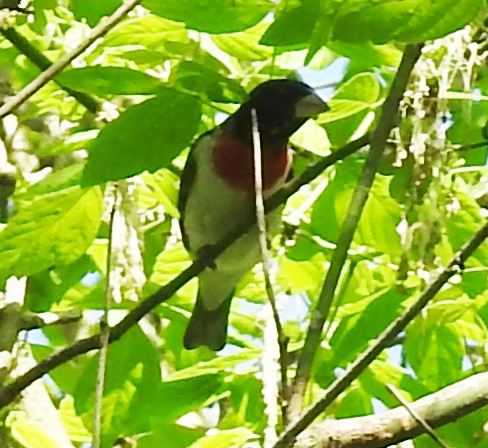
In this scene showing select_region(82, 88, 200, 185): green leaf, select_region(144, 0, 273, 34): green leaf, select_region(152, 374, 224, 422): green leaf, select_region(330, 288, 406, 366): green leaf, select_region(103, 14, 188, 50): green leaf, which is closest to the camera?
select_region(144, 0, 273, 34): green leaf

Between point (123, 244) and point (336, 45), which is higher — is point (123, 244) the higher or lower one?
the lower one

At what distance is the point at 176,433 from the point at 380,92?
27.6 inches

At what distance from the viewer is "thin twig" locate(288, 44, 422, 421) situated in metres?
0.92

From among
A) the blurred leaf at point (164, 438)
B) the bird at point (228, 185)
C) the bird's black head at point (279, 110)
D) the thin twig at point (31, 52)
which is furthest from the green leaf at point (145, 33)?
the blurred leaf at point (164, 438)

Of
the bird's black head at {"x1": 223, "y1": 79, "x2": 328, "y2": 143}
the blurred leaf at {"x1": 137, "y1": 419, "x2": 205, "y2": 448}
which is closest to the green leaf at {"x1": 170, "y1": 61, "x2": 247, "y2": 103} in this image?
the bird's black head at {"x1": 223, "y1": 79, "x2": 328, "y2": 143}

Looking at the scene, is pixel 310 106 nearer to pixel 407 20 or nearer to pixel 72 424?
pixel 72 424

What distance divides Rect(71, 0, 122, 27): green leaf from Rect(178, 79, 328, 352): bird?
0.49 m

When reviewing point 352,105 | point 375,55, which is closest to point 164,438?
point 352,105

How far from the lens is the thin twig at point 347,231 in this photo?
3.02ft

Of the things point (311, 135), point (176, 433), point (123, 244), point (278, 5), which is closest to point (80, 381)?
point (123, 244)

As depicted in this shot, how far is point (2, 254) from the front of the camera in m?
1.28

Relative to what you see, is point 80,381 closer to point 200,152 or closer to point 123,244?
point 123,244

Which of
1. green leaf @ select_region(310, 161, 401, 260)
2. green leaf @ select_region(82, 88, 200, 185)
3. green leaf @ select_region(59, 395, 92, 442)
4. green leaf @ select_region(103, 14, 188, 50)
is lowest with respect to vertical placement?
green leaf @ select_region(59, 395, 92, 442)

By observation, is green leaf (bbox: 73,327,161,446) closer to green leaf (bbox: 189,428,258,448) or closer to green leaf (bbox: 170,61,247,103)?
green leaf (bbox: 189,428,258,448)
